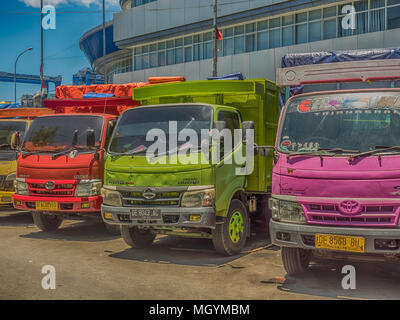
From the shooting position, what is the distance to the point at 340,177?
549cm

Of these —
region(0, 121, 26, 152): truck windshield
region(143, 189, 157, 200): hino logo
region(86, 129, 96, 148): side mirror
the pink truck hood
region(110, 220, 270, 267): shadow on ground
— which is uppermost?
region(0, 121, 26, 152): truck windshield

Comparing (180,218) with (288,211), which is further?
(180,218)

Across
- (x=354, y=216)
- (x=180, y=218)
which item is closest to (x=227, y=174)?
(x=180, y=218)

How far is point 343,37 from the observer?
25047mm

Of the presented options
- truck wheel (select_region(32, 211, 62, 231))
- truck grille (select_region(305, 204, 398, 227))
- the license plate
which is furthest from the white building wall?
truck grille (select_region(305, 204, 398, 227))

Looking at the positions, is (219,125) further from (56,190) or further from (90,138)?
(56,190)

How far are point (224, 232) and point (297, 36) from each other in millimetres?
22708

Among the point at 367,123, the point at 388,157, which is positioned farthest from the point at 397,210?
the point at 367,123

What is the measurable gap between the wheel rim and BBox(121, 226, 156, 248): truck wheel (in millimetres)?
1663

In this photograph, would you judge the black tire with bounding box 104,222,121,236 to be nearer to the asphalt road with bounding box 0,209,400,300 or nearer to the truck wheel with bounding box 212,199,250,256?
the asphalt road with bounding box 0,209,400,300

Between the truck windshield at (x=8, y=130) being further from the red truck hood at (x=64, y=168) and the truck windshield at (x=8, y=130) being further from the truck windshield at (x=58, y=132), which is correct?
the red truck hood at (x=64, y=168)

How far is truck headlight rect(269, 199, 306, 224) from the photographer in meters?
5.70

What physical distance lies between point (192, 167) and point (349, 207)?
2385 millimetres
